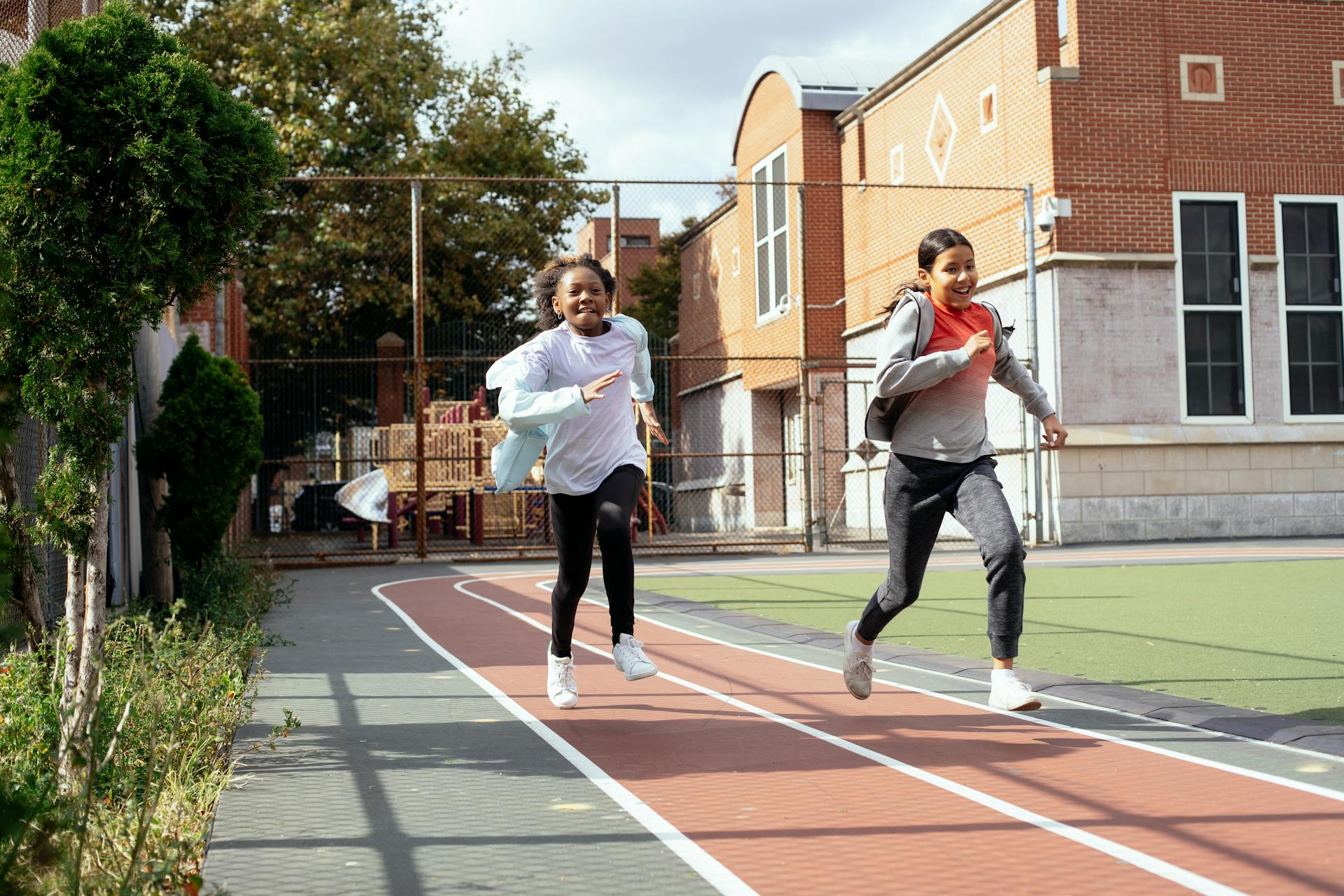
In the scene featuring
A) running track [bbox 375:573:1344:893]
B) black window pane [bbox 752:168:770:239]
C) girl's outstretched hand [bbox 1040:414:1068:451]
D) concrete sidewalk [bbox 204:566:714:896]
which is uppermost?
black window pane [bbox 752:168:770:239]

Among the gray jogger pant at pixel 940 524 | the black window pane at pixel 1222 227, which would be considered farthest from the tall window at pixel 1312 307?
the gray jogger pant at pixel 940 524

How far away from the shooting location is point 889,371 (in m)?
5.79

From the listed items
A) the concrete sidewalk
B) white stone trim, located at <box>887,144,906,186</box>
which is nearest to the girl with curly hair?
the concrete sidewalk

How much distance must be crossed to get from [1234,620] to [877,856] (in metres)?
7.09

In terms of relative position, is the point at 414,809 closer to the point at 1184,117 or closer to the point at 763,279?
the point at 1184,117

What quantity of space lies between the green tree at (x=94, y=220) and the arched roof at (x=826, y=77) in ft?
77.6

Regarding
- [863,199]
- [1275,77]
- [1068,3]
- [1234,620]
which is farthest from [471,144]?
[1234,620]

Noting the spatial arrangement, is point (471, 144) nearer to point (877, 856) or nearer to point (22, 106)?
point (22, 106)

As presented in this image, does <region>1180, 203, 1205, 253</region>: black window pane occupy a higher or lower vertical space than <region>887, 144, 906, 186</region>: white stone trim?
lower

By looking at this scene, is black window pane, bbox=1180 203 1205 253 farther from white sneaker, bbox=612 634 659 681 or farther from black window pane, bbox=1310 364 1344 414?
white sneaker, bbox=612 634 659 681

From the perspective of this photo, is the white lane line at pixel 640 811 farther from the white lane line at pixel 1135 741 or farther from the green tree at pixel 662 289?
the green tree at pixel 662 289

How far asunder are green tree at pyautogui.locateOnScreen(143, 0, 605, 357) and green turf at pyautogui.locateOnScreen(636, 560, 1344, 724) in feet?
42.3

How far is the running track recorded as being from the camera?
12.3ft

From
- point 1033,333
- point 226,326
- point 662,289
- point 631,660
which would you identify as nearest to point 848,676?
point 631,660
